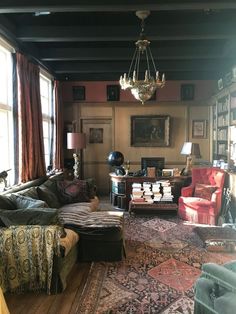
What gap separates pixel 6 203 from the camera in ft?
10.5

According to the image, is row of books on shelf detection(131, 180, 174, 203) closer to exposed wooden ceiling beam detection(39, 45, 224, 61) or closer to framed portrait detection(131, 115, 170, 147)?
framed portrait detection(131, 115, 170, 147)

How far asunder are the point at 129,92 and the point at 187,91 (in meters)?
1.57

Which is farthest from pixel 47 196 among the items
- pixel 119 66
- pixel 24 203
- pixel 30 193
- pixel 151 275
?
pixel 119 66

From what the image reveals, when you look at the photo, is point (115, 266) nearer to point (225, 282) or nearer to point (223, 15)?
point (225, 282)

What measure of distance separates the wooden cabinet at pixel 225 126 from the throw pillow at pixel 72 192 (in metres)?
2.93

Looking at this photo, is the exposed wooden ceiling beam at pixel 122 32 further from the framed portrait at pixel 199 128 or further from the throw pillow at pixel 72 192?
the framed portrait at pixel 199 128

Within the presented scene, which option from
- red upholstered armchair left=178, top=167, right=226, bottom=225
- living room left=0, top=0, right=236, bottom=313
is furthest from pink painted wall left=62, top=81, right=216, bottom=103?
red upholstered armchair left=178, top=167, right=226, bottom=225

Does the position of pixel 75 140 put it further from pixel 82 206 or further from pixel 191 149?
pixel 191 149

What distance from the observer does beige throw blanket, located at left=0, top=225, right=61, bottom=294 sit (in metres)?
2.76

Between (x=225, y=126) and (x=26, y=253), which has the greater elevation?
(x=225, y=126)

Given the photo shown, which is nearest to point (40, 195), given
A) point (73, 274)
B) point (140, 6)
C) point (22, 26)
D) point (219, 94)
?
point (73, 274)

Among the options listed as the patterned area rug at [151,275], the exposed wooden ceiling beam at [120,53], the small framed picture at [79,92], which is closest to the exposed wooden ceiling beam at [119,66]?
the exposed wooden ceiling beam at [120,53]

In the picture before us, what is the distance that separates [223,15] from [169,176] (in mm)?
3153

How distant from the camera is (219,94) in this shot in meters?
6.52
